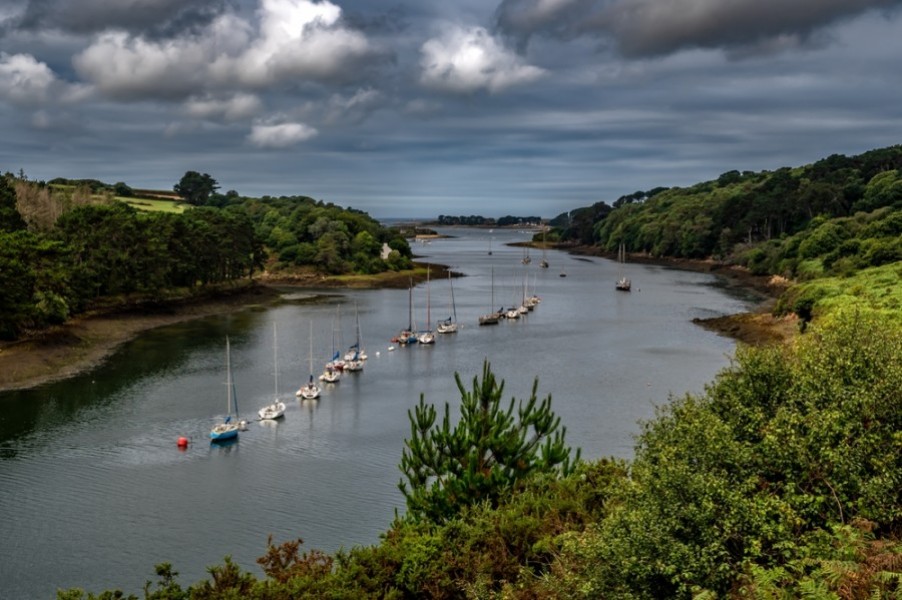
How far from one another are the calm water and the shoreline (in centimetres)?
271

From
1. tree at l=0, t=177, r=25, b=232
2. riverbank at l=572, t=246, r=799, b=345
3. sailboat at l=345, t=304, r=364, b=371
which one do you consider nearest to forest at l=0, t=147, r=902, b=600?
sailboat at l=345, t=304, r=364, b=371

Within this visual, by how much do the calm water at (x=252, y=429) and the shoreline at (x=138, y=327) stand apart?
8.88ft

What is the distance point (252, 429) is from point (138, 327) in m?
44.4

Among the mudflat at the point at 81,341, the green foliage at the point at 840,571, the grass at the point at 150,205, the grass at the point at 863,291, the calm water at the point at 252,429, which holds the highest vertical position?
the grass at the point at 150,205

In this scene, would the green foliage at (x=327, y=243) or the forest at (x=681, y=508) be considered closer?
the forest at (x=681, y=508)

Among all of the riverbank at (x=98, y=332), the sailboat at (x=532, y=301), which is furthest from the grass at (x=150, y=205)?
the sailboat at (x=532, y=301)

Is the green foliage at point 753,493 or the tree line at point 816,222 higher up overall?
the tree line at point 816,222

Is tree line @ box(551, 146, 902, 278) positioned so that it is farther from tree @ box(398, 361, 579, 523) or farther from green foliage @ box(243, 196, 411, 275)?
tree @ box(398, 361, 579, 523)

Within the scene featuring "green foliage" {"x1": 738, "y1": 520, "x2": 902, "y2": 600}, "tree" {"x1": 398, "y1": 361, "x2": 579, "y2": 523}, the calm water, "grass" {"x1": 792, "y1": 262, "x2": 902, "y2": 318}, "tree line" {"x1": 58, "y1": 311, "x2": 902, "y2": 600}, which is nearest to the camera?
"green foliage" {"x1": 738, "y1": 520, "x2": 902, "y2": 600}

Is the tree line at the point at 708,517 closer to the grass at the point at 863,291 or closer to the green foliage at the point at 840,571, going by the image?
the green foliage at the point at 840,571

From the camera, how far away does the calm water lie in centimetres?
3522

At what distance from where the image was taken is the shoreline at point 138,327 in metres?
67.3

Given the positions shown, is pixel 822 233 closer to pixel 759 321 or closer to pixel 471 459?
pixel 759 321

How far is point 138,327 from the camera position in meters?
91.4
